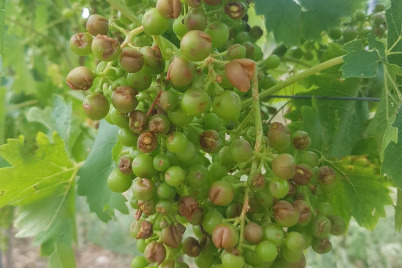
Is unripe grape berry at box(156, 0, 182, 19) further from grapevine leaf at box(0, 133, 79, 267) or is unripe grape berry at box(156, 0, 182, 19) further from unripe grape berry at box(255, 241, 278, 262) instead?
grapevine leaf at box(0, 133, 79, 267)

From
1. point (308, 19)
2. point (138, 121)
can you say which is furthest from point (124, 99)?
point (308, 19)

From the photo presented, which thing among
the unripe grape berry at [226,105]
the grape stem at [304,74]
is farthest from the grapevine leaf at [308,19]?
the unripe grape berry at [226,105]

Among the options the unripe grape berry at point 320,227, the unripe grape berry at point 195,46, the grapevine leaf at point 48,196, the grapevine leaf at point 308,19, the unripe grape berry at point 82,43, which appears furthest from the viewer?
the grapevine leaf at point 48,196

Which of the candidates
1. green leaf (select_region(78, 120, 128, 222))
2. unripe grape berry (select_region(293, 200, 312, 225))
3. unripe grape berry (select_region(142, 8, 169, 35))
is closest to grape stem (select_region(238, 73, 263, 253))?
unripe grape berry (select_region(293, 200, 312, 225))

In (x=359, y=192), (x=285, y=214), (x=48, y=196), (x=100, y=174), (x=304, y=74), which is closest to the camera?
(x=285, y=214)

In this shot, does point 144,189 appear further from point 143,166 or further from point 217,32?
point 217,32

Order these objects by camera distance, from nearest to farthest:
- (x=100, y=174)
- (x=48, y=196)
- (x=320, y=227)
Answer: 1. (x=320, y=227)
2. (x=100, y=174)
3. (x=48, y=196)

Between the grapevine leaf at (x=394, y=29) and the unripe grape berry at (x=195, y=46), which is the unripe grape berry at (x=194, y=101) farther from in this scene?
the grapevine leaf at (x=394, y=29)
